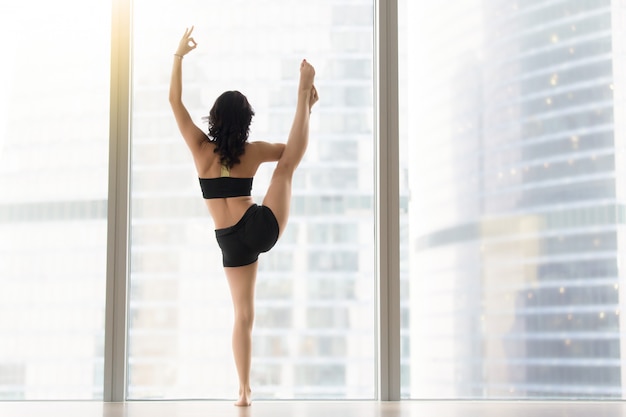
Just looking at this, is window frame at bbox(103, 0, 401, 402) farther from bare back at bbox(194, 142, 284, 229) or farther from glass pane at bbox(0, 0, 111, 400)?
bare back at bbox(194, 142, 284, 229)

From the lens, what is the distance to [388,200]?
373 cm

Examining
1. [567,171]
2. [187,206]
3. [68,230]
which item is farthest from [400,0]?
[68,230]

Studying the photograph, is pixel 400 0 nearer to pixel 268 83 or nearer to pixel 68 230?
pixel 268 83

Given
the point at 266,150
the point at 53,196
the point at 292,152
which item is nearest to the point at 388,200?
the point at 292,152

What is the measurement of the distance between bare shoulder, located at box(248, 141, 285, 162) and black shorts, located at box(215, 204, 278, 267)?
23 centimetres

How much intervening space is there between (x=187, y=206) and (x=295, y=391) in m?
0.98

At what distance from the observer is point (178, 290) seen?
12.3 ft

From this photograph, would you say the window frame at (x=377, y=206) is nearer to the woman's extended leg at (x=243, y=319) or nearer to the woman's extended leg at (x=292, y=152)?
the woman's extended leg at (x=292, y=152)

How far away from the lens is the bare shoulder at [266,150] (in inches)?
137

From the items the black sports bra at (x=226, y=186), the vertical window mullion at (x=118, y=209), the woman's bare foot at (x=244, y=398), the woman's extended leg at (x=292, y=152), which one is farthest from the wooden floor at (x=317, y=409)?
the black sports bra at (x=226, y=186)

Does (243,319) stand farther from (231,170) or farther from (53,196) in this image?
(53,196)

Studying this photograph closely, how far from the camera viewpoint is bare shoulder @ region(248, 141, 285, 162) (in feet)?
11.4

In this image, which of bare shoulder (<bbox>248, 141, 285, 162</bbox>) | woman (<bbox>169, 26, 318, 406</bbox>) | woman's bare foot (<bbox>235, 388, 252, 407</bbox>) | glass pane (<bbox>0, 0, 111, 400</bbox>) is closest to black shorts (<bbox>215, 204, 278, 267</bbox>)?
woman (<bbox>169, 26, 318, 406</bbox>)

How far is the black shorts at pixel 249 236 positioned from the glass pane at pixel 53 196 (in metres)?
0.69
